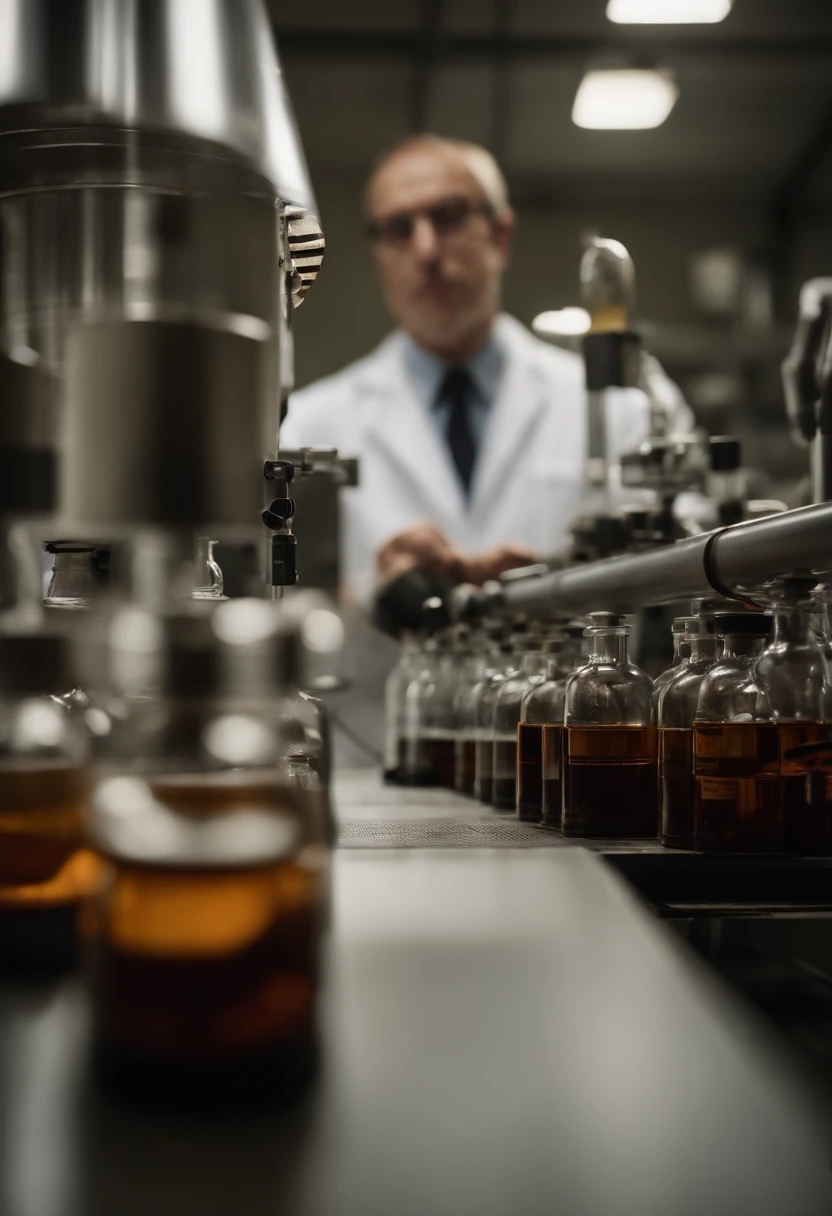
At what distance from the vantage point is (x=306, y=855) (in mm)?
439

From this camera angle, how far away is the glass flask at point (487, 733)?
1.50m

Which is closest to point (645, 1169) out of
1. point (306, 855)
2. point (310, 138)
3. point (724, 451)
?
point (306, 855)

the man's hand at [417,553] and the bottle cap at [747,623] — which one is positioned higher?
the man's hand at [417,553]

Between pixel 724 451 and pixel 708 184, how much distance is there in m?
3.46

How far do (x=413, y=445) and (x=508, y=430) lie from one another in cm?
29

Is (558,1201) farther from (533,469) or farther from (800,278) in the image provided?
(800,278)

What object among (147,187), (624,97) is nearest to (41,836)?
(147,187)

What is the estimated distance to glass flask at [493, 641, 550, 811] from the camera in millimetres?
1393

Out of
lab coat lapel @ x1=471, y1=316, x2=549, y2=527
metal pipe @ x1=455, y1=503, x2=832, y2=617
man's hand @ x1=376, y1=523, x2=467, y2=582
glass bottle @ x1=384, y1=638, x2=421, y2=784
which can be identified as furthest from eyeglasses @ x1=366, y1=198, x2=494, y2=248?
metal pipe @ x1=455, y1=503, x2=832, y2=617

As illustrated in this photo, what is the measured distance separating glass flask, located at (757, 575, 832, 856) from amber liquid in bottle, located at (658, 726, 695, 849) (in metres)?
0.08

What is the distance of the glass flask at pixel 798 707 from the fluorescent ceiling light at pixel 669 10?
112 inches

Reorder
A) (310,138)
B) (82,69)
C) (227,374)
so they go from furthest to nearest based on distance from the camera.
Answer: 1. (310,138)
2. (82,69)
3. (227,374)

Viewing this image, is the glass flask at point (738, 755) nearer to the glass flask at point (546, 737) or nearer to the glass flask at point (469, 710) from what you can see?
the glass flask at point (546, 737)

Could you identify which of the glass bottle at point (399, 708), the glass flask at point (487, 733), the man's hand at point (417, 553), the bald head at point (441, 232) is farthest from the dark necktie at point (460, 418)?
the glass flask at point (487, 733)
